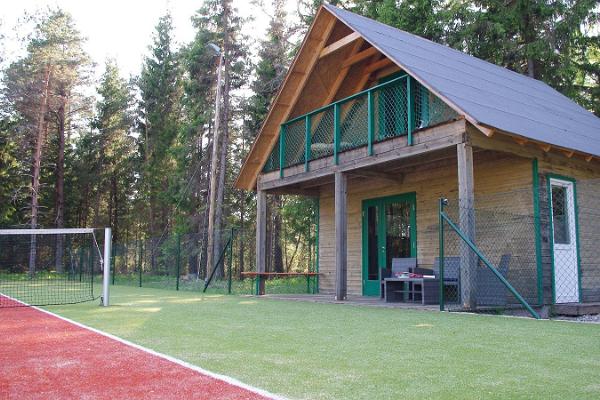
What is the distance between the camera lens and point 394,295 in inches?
424

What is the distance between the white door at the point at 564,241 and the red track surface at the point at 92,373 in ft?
26.2

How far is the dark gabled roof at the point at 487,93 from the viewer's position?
348 inches

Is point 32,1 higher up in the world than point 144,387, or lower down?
higher up

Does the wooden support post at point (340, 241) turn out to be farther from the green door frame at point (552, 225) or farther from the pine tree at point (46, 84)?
the pine tree at point (46, 84)

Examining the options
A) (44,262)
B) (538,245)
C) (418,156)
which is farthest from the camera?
(44,262)

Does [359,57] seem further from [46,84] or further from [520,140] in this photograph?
[46,84]

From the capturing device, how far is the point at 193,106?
1070 inches

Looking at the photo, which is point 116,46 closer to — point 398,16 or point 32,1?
point 32,1

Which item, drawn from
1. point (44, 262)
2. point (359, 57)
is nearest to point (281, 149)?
point (359, 57)

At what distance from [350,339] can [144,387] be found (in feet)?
8.30

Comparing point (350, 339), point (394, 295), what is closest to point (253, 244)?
point (394, 295)

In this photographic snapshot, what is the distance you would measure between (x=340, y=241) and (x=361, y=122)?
2.94 meters

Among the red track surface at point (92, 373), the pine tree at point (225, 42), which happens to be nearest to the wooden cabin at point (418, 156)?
the red track surface at point (92, 373)

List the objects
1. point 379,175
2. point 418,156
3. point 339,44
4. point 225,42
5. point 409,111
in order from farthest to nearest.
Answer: point 225,42, point 379,175, point 339,44, point 418,156, point 409,111
